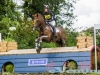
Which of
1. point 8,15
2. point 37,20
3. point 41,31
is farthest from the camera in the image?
point 8,15

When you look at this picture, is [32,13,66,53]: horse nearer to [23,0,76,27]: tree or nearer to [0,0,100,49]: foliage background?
[0,0,100,49]: foliage background

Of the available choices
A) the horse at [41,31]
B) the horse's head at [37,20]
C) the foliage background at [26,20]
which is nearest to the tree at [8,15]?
the foliage background at [26,20]

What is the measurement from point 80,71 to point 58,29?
302cm

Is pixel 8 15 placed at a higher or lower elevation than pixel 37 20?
higher

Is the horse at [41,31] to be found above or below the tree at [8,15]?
below

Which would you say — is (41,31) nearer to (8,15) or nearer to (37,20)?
(37,20)

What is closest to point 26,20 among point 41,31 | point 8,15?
point 8,15

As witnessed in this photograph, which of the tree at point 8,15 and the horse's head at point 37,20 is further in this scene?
the tree at point 8,15

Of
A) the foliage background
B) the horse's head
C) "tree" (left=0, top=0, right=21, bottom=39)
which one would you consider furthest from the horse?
"tree" (left=0, top=0, right=21, bottom=39)

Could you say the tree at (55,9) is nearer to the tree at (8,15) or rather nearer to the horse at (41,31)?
the tree at (8,15)

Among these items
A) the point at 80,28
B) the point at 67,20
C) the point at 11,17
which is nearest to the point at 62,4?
the point at 67,20

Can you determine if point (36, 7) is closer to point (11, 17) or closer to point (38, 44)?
point (11, 17)

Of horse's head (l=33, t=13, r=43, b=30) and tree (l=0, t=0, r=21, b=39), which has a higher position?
tree (l=0, t=0, r=21, b=39)

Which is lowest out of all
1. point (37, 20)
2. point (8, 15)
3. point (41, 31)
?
point (41, 31)
